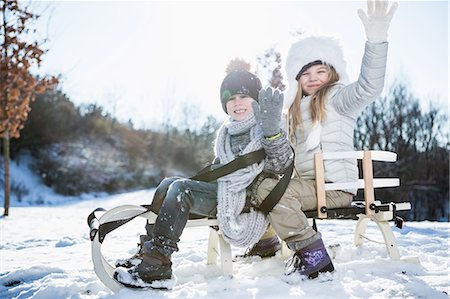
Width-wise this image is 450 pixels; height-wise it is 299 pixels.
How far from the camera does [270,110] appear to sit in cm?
189

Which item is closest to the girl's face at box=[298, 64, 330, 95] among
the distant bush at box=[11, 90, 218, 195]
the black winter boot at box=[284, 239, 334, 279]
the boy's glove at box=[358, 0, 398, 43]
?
the boy's glove at box=[358, 0, 398, 43]

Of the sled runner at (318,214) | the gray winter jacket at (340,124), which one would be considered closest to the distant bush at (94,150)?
the gray winter jacket at (340,124)

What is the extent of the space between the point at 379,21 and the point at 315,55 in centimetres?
49

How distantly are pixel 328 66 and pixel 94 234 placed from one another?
1.76 meters

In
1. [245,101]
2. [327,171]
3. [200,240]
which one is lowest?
[200,240]

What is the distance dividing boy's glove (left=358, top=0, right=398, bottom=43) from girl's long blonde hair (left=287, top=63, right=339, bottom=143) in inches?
16.8

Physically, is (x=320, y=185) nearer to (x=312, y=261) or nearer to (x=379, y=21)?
(x=312, y=261)

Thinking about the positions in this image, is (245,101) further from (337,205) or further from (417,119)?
(417,119)

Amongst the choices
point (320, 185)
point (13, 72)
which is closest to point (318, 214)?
point (320, 185)

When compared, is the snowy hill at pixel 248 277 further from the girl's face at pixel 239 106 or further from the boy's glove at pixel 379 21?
the boy's glove at pixel 379 21

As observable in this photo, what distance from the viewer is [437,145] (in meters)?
16.6

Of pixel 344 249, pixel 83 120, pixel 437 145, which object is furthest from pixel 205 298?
pixel 83 120

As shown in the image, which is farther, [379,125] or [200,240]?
[379,125]

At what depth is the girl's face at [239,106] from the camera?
2381 mm
